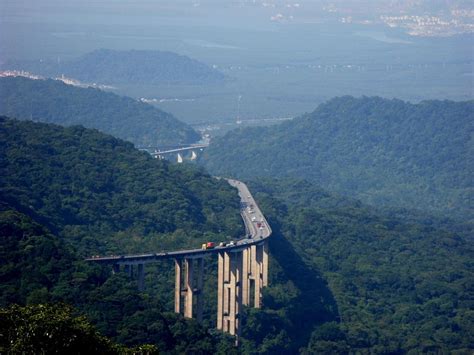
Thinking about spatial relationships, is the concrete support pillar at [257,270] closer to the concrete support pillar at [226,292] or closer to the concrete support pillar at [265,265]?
the concrete support pillar at [265,265]

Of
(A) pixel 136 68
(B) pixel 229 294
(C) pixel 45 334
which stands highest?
(C) pixel 45 334

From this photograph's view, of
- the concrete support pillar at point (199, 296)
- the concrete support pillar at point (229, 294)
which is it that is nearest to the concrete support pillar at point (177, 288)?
the concrete support pillar at point (199, 296)

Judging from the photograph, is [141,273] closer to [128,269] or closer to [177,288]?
[128,269]

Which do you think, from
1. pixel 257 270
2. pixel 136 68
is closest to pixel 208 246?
pixel 257 270

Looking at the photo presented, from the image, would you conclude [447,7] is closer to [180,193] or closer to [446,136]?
[446,136]

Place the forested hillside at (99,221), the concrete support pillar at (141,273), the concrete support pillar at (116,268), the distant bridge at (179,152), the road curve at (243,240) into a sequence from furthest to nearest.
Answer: the distant bridge at (179,152), the concrete support pillar at (141,273), the road curve at (243,240), the concrete support pillar at (116,268), the forested hillside at (99,221)

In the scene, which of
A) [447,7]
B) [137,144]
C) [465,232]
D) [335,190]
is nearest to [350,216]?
[465,232]

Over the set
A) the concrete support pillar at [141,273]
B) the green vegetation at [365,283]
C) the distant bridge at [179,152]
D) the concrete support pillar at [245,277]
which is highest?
the concrete support pillar at [141,273]
